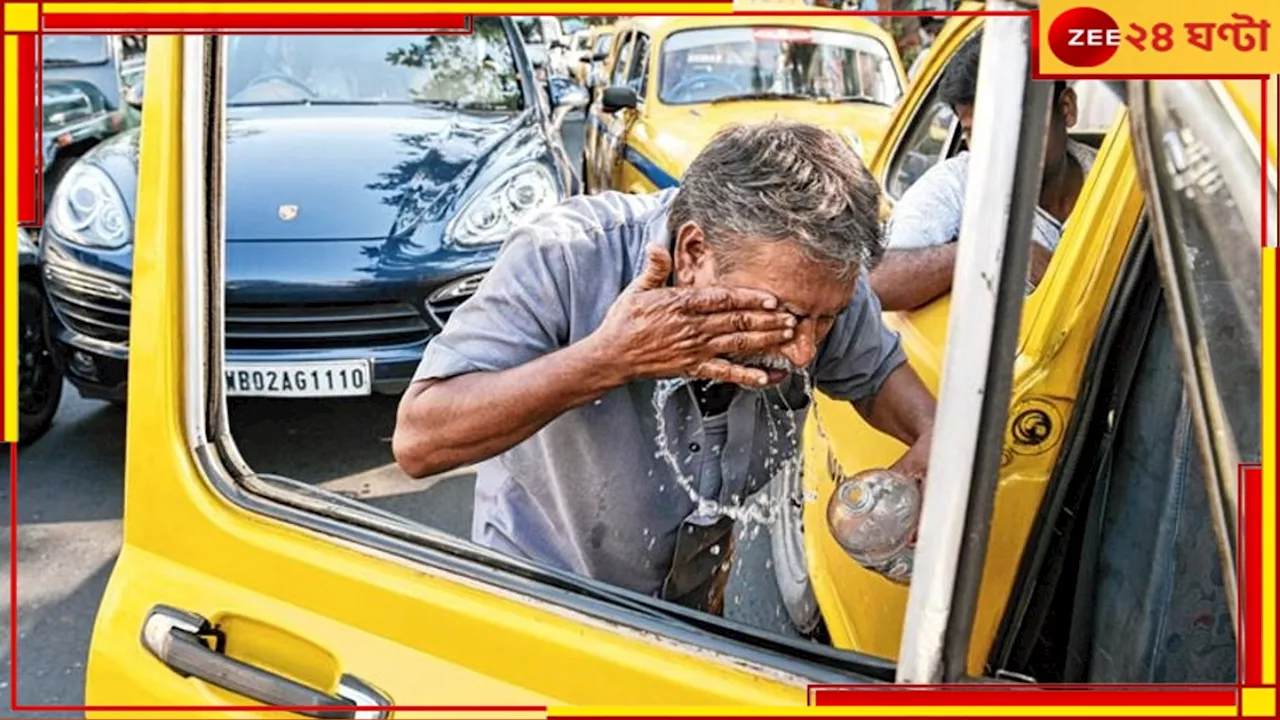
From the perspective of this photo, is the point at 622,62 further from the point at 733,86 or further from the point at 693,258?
the point at 693,258

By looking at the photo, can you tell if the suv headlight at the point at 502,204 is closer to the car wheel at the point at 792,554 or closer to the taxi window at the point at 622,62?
the car wheel at the point at 792,554

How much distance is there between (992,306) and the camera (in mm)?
861

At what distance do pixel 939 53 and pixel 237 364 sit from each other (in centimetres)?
186

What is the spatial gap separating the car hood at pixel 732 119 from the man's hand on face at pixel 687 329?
3.52 metres

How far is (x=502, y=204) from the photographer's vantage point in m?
3.91

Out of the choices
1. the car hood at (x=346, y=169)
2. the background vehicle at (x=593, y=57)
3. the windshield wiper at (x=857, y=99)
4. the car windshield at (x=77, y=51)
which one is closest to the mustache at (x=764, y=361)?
the car hood at (x=346, y=169)

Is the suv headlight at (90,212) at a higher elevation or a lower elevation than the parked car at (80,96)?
lower

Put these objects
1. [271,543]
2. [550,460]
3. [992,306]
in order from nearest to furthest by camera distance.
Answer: [992,306]
[271,543]
[550,460]

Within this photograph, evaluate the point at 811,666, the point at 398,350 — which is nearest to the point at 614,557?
the point at 811,666

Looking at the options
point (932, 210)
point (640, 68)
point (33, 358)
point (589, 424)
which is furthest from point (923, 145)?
point (640, 68)

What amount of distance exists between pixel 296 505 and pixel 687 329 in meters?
0.50

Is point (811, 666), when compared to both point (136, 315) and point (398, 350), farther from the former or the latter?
point (398, 350)

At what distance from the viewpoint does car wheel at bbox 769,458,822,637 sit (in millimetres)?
2191

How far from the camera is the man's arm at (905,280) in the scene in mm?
2219
